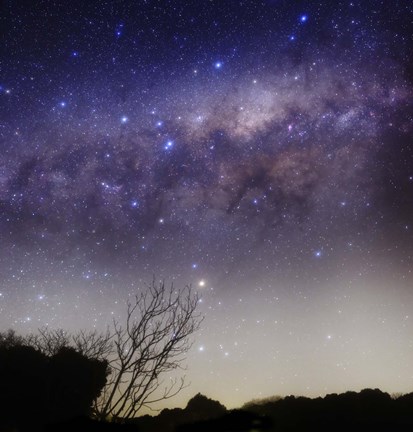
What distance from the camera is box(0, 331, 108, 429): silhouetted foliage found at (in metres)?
14.0

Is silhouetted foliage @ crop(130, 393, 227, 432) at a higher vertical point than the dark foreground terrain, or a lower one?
lower

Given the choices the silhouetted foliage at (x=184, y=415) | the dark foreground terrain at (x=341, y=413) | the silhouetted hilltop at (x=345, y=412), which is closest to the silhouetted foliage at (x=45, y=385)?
the dark foreground terrain at (x=341, y=413)

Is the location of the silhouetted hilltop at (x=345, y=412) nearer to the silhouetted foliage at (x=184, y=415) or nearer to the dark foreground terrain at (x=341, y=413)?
the dark foreground terrain at (x=341, y=413)

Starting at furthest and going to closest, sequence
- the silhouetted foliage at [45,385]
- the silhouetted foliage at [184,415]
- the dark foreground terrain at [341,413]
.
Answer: the silhouetted foliage at [184,415] → the dark foreground terrain at [341,413] → the silhouetted foliage at [45,385]

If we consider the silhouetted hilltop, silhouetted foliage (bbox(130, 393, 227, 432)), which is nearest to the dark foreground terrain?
the silhouetted hilltop

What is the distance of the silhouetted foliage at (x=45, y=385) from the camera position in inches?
551

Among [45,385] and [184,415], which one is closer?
[45,385]

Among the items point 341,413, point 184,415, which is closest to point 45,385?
point 341,413

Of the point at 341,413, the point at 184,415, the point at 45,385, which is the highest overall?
the point at 341,413

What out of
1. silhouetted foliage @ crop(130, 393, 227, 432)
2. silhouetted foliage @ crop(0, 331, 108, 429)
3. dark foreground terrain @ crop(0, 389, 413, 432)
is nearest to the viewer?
silhouetted foliage @ crop(0, 331, 108, 429)

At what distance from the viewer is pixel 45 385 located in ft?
50.6

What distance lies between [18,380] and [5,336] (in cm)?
2320

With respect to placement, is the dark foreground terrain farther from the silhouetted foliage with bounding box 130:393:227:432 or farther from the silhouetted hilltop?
the silhouetted foliage with bounding box 130:393:227:432

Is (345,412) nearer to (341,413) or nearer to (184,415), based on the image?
(341,413)
